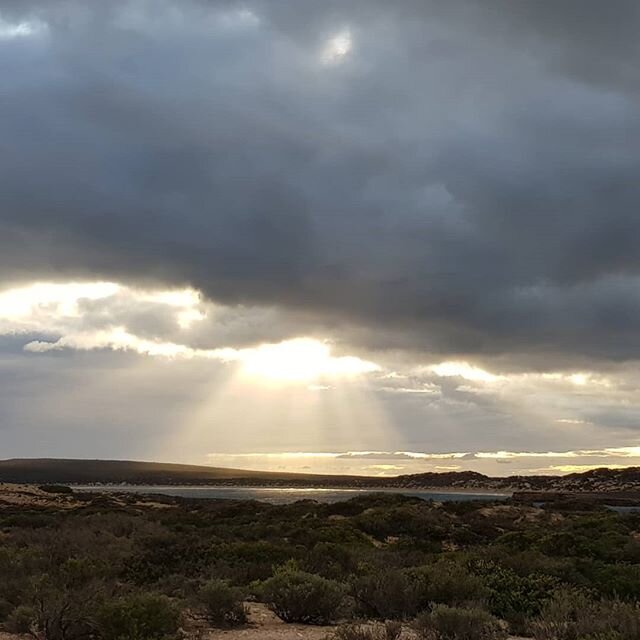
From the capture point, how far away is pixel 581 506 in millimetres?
49062

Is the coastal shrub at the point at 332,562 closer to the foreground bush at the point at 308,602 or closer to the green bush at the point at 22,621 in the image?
the foreground bush at the point at 308,602

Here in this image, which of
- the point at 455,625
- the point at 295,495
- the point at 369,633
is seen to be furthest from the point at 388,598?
the point at 295,495

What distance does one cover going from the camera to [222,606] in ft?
35.4

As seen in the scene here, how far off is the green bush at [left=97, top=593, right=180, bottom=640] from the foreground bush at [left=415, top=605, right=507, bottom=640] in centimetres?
340

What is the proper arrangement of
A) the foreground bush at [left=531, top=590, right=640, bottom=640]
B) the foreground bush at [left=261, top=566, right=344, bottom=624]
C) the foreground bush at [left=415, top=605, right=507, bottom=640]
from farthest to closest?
1. the foreground bush at [left=261, top=566, right=344, bottom=624]
2. the foreground bush at [left=415, top=605, right=507, bottom=640]
3. the foreground bush at [left=531, top=590, right=640, bottom=640]

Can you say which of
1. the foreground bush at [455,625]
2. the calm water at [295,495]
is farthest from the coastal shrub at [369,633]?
the calm water at [295,495]

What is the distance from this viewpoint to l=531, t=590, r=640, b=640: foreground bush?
26.7 ft

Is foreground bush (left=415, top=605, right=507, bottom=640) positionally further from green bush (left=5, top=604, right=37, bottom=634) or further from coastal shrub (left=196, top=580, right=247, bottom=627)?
green bush (left=5, top=604, right=37, bottom=634)

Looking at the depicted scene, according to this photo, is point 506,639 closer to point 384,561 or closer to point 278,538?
point 384,561

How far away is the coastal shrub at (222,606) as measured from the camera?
1076 cm

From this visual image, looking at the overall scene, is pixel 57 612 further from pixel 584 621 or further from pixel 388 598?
pixel 584 621

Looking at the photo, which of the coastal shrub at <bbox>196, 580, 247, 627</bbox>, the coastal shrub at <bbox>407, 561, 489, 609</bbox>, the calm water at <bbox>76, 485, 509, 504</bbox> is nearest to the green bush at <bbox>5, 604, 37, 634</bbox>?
the coastal shrub at <bbox>196, 580, 247, 627</bbox>

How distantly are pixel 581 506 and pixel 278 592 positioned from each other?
43690 millimetres

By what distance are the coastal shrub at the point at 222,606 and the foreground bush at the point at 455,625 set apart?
325cm
